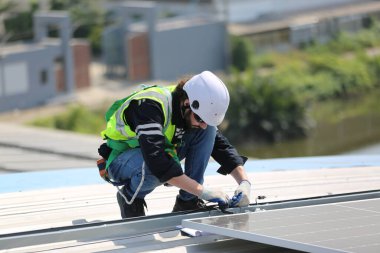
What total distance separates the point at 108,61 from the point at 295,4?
8645 millimetres

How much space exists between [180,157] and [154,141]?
45cm

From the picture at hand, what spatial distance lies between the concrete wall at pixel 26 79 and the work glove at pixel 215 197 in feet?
73.4

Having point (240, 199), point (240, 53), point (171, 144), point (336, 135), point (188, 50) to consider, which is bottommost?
point (336, 135)

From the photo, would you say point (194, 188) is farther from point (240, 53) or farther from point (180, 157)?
point (240, 53)

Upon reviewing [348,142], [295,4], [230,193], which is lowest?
[348,142]

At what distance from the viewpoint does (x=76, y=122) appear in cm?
2425

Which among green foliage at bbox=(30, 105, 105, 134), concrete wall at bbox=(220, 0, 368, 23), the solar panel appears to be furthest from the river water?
the solar panel

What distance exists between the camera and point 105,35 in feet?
101

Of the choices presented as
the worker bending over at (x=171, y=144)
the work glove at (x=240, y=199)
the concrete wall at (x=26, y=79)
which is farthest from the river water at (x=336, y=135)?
the work glove at (x=240, y=199)

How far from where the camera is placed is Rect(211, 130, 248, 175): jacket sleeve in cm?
495

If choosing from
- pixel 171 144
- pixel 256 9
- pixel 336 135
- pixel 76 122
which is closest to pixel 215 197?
pixel 171 144

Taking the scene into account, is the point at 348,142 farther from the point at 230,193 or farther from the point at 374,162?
the point at 230,193

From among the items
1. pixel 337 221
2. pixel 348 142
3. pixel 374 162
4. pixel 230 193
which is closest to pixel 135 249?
pixel 337 221

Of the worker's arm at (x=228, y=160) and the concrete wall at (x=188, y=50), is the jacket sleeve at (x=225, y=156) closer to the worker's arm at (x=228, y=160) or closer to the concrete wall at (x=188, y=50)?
the worker's arm at (x=228, y=160)
